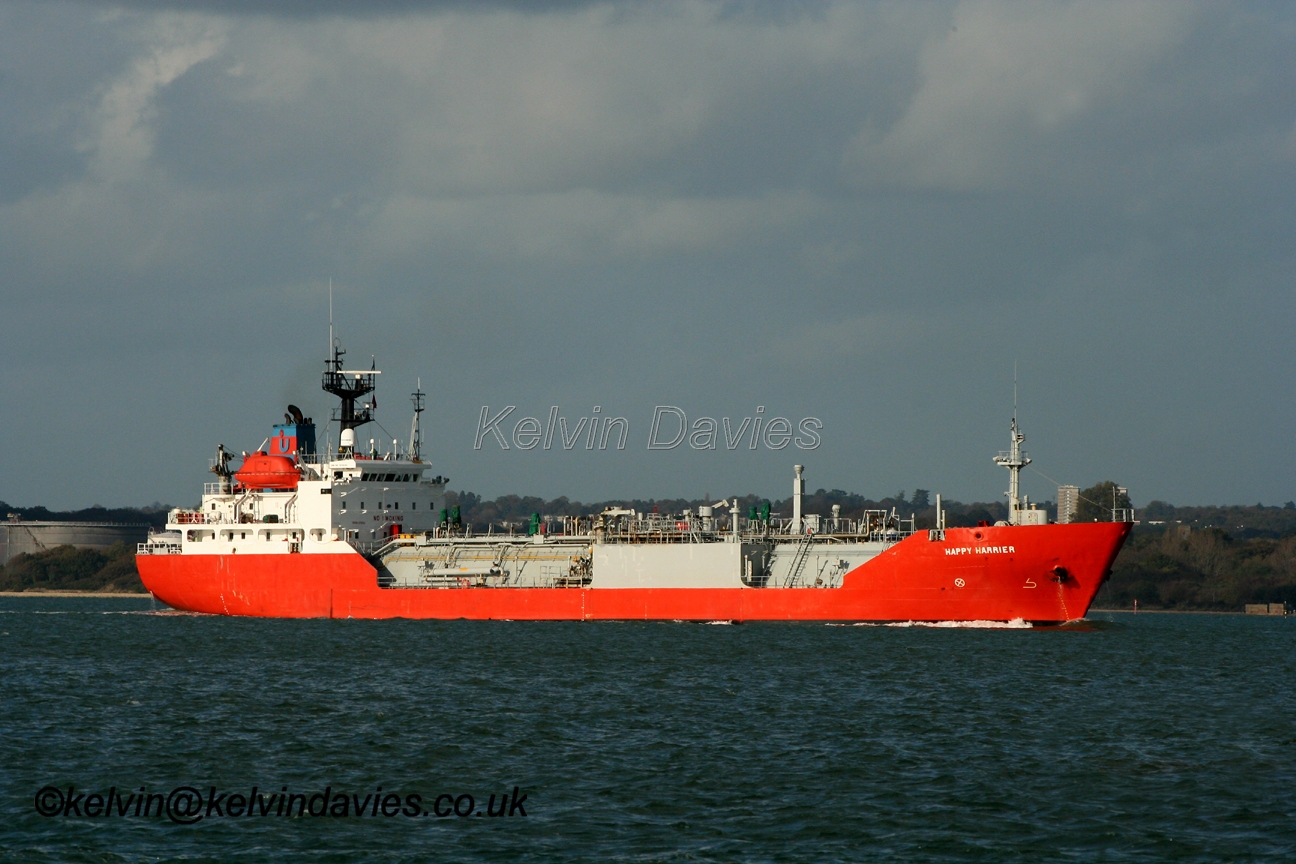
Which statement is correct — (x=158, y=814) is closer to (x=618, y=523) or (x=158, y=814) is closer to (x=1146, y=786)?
(x=1146, y=786)

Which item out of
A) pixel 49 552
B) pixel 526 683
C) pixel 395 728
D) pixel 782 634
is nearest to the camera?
pixel 395 728

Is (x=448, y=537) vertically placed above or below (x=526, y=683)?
above

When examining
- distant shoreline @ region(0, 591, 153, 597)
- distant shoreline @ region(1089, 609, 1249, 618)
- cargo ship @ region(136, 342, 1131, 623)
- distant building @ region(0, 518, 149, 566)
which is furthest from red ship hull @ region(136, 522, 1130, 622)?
distant building @ region(0, 518, 149, 566)

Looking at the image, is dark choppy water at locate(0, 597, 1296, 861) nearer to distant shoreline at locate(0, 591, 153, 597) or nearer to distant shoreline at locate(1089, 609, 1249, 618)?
distant shoreline at locate(1089, 609, 1249, 618)

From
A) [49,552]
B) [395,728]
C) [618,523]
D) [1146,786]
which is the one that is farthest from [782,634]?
[49,552]

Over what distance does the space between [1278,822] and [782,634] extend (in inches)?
1082

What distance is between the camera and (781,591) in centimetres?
4928

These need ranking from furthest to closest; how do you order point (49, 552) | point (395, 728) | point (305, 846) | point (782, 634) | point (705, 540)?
point (49, 552), point (705, 540), point (782, 634), point (395, 728), point (305, 846)

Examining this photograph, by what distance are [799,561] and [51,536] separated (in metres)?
119

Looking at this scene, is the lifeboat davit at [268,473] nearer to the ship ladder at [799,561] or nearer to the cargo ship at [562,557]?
the cargo ship at [562,557]

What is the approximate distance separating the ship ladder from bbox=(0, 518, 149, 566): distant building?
112576 mm

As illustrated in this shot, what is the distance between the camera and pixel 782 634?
155 ft

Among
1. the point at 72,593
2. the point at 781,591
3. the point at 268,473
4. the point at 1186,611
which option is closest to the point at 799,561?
the point at 781,591

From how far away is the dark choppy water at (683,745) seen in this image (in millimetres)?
19188
